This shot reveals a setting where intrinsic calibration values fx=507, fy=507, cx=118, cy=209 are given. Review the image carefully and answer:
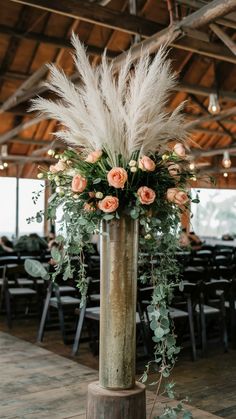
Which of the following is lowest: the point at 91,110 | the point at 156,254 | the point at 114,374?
the point at 114,374

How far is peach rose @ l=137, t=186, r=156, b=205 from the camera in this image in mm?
1841

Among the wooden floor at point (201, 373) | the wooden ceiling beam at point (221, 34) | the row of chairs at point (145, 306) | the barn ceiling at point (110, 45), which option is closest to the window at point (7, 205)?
the barn ceiling at point (110, 45)

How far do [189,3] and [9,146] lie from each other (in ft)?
34.6

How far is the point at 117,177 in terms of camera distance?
1828 mm

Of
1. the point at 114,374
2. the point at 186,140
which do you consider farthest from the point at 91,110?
the point at 114,374

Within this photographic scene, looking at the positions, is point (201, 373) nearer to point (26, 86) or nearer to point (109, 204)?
point (109, 204)

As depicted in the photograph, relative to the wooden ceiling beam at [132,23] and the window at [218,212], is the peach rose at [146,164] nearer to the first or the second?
the wooden ceiling beam at [132,23]

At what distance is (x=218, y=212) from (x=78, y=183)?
1677 cm

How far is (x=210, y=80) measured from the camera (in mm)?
13531

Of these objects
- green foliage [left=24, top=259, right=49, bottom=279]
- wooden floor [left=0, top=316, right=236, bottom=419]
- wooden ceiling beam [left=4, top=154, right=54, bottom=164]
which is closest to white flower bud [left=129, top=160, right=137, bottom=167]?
green foliage [left=24, top=259, right=49, bottom=279]

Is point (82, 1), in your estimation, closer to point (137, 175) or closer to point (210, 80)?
point (137, 175)

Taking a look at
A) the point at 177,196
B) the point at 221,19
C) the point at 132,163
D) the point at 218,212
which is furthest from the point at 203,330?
the point at 218,212

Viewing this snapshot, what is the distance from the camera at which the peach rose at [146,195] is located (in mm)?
1841

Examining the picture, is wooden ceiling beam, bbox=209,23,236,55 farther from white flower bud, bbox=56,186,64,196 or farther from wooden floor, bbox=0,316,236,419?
white flower bud, bbox=56,186,64,196
